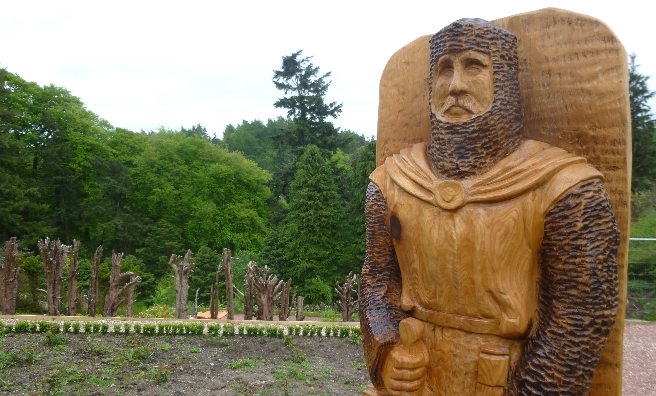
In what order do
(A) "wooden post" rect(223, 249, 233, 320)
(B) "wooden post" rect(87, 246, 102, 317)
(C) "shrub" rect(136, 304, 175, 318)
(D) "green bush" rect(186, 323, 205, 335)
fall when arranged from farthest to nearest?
(C) "shrub" rect(136, 304, 175, 318) → (A) "wooden post" rect(223, 249, 233, 320) → (B) "wooden post" rect(87, 246, 102, 317) → (D) "green bush" rect(186, 323, 205, 335)

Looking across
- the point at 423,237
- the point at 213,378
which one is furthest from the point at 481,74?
the point at 213,378

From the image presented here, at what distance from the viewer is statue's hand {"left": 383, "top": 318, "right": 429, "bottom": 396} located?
6.79ft

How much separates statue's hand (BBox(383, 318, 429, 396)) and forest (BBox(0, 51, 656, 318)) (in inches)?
453

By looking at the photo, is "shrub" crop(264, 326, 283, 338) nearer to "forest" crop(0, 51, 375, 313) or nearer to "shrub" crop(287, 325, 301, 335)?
"shrub" crop(287, 325, 301, 335)

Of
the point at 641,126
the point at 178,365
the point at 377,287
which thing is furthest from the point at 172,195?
the point at 377,287

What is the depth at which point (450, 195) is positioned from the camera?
1971 mm

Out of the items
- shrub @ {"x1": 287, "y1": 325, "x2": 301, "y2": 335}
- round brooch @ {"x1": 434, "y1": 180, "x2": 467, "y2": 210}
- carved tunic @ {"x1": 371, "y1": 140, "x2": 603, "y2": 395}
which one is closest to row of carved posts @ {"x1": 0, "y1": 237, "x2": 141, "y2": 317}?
shrub @ {"x1": 287, "y1": 325, "x2": 301, "y2": 335}

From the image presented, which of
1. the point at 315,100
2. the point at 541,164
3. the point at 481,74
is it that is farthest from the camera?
the point at 315,100

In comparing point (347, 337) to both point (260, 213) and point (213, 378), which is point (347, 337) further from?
point (260, 213)

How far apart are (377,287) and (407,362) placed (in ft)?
1.29

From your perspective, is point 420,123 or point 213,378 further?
point 213,378

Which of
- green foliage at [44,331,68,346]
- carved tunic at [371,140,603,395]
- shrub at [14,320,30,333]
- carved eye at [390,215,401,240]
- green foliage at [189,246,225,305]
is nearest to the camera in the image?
carved tunic at [371,140,603,395]

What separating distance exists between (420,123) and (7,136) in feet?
61.9

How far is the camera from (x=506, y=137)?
2039 millimetres
